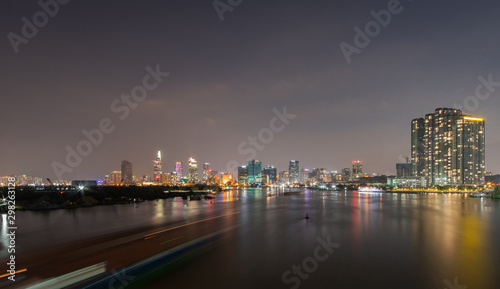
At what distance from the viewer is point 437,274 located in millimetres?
13750

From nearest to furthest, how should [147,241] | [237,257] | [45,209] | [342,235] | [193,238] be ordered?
[237,257]
[147,241]
[193,238]
[342,235]
[45,209]

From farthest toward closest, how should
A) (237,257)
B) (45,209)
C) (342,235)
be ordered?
(45,209) → (342,235) → (237,257)

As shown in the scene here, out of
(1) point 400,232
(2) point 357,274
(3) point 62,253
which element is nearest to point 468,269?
(2) point 357,274

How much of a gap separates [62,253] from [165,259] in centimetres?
647

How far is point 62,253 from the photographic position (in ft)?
52.5

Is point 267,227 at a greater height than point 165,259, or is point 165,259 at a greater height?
point 165,259

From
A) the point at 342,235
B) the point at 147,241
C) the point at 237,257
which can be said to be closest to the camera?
the point at 237,257

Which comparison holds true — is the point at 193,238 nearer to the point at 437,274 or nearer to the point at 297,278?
the point at 297,278

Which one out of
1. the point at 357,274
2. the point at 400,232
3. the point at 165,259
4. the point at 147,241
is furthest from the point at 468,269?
the point at 147,241

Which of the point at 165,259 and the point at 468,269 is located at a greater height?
the point at 165,259

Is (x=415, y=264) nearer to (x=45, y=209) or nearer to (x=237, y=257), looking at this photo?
(x=237, y=257)

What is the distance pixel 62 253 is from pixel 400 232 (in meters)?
25.5

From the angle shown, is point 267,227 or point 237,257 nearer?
point 237,257

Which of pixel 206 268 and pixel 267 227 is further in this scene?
pixel 267 227
